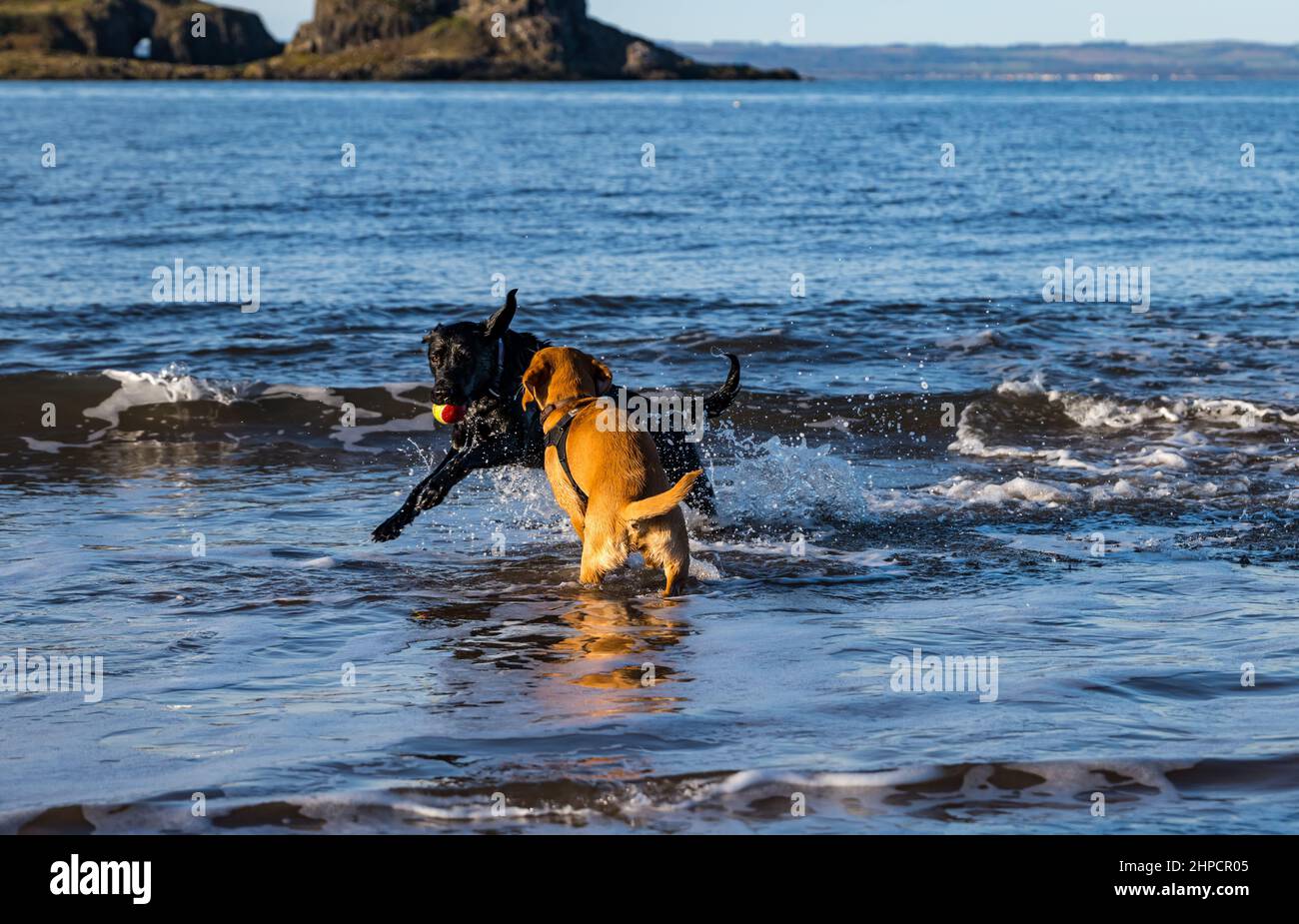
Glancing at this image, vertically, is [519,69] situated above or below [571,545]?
above

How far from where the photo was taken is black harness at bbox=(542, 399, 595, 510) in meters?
7.43

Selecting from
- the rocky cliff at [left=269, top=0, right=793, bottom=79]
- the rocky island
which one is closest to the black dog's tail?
the rocky island

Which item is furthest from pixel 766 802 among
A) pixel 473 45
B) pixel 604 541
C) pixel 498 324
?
pixel 473 45

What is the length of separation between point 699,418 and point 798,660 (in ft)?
7.86

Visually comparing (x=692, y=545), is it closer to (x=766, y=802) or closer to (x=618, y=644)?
(x=618, y=644)

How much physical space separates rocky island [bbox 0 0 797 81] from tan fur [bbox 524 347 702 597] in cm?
14198

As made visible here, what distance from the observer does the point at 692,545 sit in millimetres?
8656

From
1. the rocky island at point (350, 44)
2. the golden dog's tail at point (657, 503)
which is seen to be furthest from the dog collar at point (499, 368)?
the rocky island at point (350, 44)

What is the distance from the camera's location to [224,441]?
12.1 metres

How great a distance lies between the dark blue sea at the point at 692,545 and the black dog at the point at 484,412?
48 centimetres

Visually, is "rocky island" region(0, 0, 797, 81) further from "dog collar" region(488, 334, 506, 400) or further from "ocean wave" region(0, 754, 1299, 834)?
"ocean wave" region(0, 754, 1299, 834)
